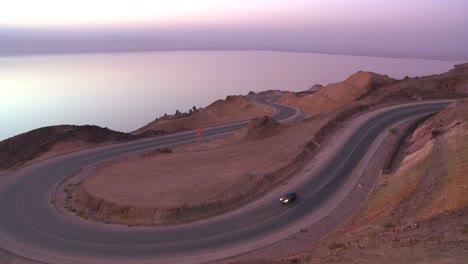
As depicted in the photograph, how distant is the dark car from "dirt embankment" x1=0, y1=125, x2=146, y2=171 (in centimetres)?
2690

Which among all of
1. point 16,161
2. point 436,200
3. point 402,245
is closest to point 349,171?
point 436,200

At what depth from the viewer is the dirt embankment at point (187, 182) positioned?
94.1 feet

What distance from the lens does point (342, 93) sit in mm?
83500

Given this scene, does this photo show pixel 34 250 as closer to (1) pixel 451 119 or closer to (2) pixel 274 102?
(1) pixel 451 119

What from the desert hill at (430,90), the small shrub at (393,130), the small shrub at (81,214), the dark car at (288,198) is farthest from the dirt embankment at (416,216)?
the desert hill at (430,90)

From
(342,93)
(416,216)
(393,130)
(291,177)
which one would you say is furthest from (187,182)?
(342,93)

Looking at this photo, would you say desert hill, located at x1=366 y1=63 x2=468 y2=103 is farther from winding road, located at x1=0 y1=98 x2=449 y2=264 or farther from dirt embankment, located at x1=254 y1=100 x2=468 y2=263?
winding road, located at x1=0 y1=98 x2=449 y2=264

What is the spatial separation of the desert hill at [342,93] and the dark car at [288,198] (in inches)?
1987

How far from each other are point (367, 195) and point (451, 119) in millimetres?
12845

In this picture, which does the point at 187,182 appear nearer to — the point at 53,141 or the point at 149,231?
the point at 149,231

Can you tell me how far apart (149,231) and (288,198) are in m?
9.23

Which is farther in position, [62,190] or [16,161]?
[16,161]

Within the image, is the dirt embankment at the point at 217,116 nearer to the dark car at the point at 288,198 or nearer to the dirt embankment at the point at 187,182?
the dirt embankment at the point at 187,182

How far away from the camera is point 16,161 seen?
1832 inches
